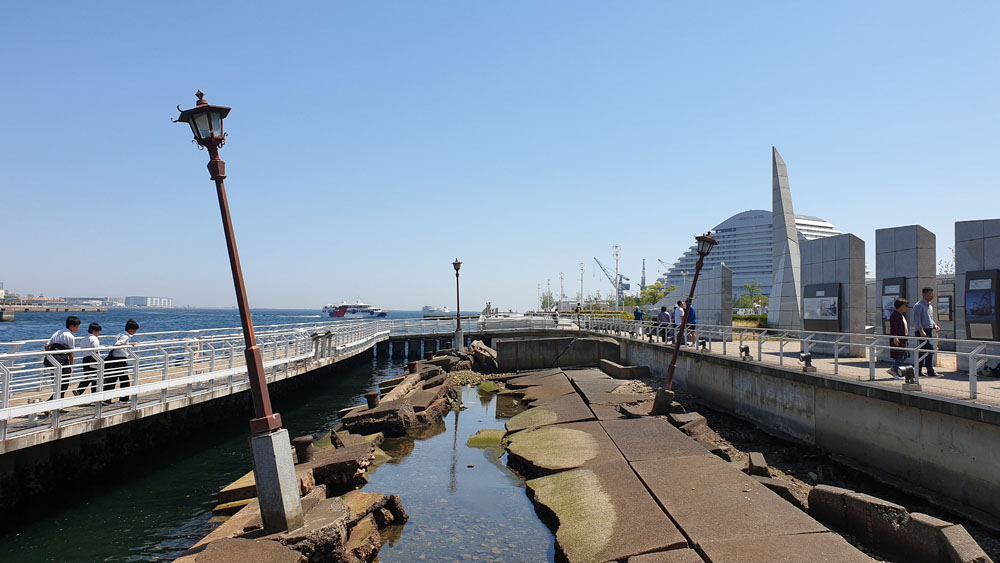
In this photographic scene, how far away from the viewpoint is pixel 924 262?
48.7 feet

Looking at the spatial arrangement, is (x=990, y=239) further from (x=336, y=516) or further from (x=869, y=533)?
(x=336, y=516)

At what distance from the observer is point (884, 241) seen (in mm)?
15953

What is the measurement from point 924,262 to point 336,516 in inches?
606

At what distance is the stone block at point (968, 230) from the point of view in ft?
42.5

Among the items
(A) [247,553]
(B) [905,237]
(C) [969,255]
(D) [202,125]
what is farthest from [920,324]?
(D) [202,125]

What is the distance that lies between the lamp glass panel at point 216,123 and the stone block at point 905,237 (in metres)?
16.2

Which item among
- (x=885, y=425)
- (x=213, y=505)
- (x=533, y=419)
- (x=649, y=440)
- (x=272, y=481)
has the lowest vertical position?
(x=213, y=505)

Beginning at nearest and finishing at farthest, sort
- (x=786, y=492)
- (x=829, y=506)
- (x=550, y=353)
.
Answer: (x=829, y=506) < (x=786, y=492) < (x=550, y=353)

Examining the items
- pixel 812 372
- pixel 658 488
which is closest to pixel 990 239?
pixel 812 372

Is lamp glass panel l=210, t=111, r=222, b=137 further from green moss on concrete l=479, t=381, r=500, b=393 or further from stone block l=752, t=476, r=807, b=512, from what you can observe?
green moss on concrete l=479, t=381, r=500, b=393

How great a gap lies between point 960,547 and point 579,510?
4.36 metres

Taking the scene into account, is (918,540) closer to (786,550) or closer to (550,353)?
(786,550)

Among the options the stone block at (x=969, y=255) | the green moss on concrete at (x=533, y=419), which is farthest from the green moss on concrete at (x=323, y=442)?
the stone block at (x=969, y=255)

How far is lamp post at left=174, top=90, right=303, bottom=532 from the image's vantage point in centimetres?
690
